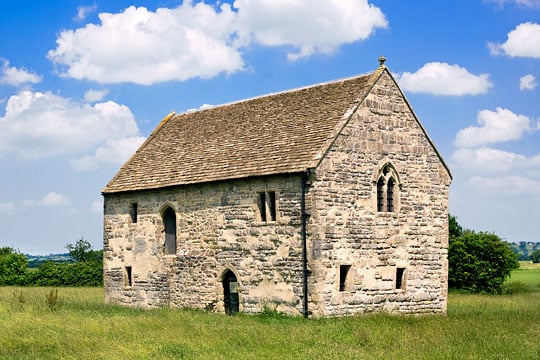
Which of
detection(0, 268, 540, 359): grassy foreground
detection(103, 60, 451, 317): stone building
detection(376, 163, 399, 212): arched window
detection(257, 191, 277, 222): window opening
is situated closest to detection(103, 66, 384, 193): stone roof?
detection(103, 60, 451, 317): stone building

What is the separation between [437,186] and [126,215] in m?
13.5

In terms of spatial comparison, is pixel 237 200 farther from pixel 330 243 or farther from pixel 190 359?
pixel 190 359

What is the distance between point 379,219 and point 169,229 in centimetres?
927

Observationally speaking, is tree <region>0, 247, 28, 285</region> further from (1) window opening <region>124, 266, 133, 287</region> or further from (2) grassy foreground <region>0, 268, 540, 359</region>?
(2) grassy foreground <region>0, 268, 540, 359</region>

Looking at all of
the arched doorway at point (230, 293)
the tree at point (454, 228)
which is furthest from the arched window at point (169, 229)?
the tree at point (454, 228)

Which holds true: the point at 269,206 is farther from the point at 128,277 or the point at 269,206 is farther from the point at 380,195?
the point at 128,277

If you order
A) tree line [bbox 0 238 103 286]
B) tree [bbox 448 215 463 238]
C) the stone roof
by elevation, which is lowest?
tree line [bbox 0 238 103 286]

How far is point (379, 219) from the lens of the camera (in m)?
26.1

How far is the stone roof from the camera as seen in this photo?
25828 millimetres

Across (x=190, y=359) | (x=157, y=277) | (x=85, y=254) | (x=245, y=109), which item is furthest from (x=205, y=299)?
(x=85, y=254)

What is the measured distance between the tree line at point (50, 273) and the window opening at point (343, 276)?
102 feet

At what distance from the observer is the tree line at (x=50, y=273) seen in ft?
171

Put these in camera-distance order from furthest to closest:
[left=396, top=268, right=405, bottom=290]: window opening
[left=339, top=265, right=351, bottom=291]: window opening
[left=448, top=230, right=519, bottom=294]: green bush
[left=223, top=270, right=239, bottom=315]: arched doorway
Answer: [left=448, top=230, right=519, bottom=294]: green bush < [left=223, top=270, right=239, bottom=315]: arched doorway < [left=396, top=268, right=405, bottom=290]: window opening < [left=339, top=265, right=351, bottom=291]: window opening

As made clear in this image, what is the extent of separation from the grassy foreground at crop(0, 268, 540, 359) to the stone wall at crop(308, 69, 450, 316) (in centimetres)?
129
